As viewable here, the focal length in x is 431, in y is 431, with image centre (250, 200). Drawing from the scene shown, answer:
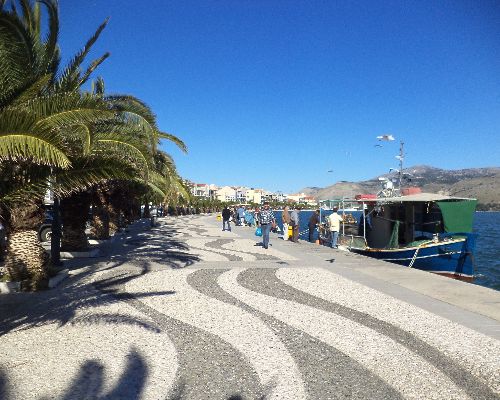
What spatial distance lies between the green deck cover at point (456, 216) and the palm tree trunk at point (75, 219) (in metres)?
11.9

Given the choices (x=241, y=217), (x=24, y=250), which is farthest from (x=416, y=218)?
(x=241, y=217)

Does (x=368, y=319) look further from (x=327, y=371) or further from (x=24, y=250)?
(x=24, y=250)

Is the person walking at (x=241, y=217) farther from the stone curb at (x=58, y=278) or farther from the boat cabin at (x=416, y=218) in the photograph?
the stone curb at (x=58, y=278)

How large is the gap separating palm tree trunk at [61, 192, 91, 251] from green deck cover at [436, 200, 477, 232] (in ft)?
39.1

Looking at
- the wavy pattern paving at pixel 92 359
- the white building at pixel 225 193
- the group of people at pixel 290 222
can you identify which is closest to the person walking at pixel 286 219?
the group of people at pixel 290 222

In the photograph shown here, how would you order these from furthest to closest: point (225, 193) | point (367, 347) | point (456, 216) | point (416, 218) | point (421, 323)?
1. point (225, 193)
2. point (416, 218)
3. point (456, 216)
4. point (421, 323)
5. point (367, 347)

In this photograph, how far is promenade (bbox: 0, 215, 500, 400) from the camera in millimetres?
4254

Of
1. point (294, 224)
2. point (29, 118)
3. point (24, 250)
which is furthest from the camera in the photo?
point (294, 224)

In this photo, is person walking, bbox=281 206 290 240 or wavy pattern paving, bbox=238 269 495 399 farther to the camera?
person walking, bbox=281 206 290 240

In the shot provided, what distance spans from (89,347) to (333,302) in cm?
440

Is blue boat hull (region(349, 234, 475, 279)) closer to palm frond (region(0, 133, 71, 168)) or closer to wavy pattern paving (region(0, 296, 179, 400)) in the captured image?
wavy pattern paving (region(0, 296, 179, 400))

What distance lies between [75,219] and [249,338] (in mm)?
8811

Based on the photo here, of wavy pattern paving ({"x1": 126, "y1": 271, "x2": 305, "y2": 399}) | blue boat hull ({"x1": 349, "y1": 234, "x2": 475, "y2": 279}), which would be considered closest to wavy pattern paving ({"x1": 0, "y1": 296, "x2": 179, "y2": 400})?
wavy pattern paving ({"x1": 126, "y1": 271, "x2": 305, "y2": 399})

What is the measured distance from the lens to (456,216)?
15453 millimetres
